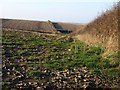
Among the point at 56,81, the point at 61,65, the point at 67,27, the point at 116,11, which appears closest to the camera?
the point at 56,81

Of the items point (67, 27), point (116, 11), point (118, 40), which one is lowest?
point (67, 27)

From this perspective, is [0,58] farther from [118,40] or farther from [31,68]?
[118,40]

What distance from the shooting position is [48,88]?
10734 millimetres

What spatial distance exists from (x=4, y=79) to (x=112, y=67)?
4507 mm

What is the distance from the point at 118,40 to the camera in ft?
50.8

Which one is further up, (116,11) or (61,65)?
(116,11)

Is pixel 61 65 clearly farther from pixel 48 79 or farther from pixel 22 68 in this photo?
pixel 48 79

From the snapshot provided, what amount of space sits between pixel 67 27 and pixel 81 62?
52.0m

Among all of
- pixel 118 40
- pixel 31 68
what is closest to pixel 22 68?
pixel 31 68

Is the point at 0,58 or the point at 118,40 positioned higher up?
the point at 118,40

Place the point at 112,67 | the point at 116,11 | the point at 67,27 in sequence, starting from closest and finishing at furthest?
the point at 112,67 → the point at 116,11 → the point at 67,27

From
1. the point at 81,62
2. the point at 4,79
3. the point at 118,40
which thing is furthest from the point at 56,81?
the point at 118,40

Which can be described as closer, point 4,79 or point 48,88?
point 48,88

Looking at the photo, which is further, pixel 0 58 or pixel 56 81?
pixel 0 58
